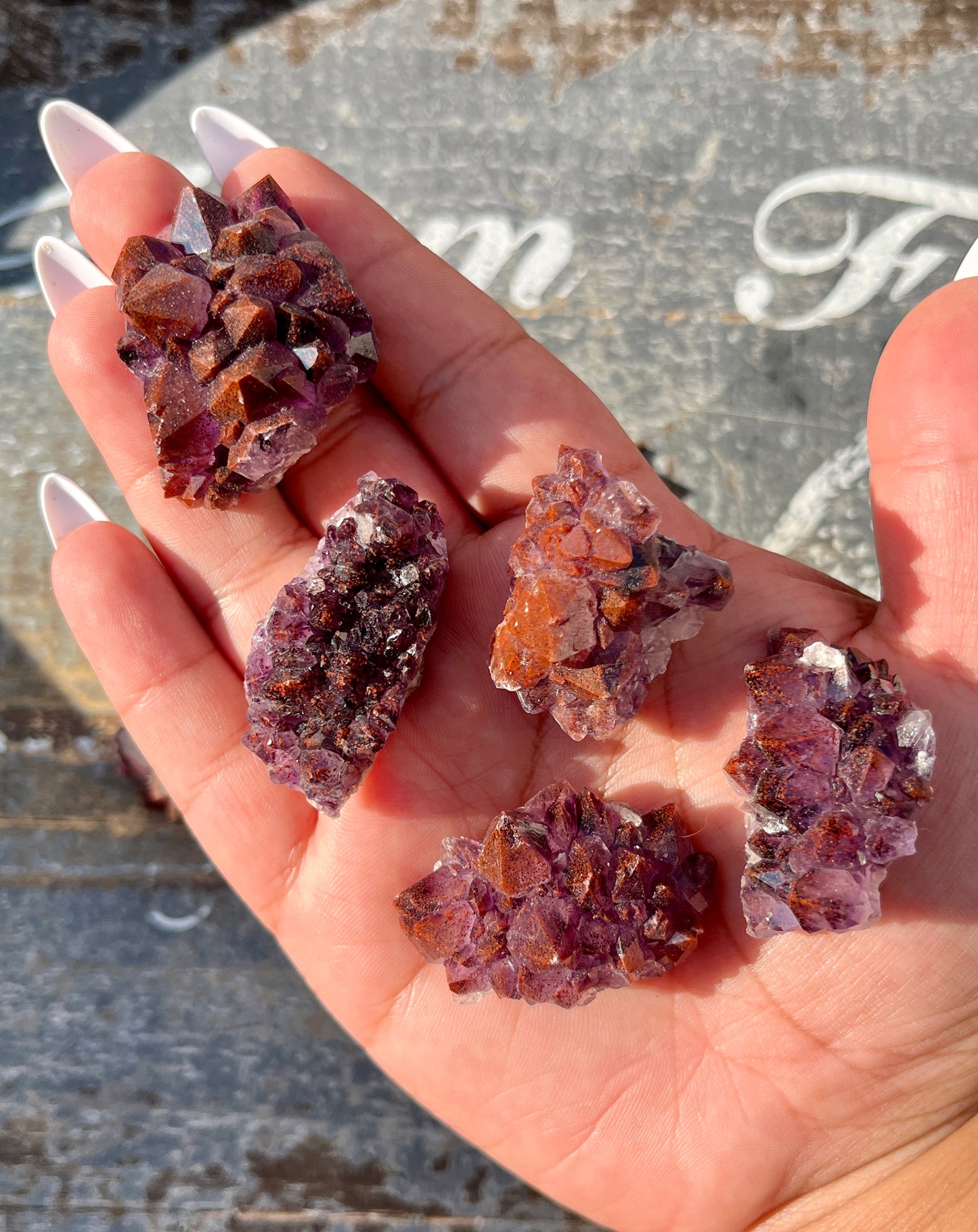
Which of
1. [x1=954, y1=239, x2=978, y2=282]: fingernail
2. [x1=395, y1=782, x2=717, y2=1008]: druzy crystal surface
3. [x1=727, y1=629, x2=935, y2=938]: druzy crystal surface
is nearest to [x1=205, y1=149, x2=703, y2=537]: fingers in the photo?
[x1=727, y1=629, x2=935, y2=938]: druzy crystal surface

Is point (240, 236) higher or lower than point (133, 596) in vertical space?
higher

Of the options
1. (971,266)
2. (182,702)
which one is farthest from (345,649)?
(971,266)

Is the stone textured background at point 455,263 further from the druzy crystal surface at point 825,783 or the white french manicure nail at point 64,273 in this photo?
the druzy crystal surface at point 825,783

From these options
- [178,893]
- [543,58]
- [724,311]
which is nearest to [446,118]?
[543,58]

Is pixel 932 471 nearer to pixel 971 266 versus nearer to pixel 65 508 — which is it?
pixel 971 266

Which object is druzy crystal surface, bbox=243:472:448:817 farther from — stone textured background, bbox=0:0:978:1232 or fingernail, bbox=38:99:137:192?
fingernail, bbox=38:99:137:192

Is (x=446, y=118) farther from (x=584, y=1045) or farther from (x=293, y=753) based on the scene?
(x=584, y=1045)
